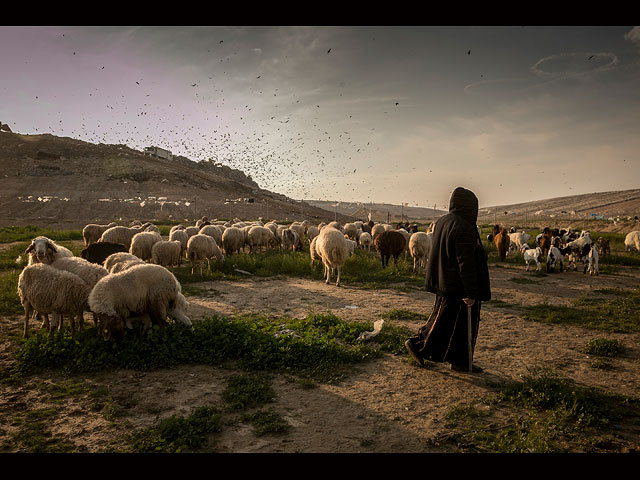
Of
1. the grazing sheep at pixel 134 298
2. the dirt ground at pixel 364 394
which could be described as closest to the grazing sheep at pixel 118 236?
the dirt ground at pixel 364 394

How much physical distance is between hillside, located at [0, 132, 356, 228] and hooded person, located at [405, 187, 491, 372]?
36969mm

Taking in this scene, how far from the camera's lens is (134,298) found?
5891 mm

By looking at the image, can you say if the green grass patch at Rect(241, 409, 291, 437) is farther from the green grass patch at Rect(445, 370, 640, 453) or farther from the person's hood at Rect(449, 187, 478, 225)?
the person's hood at Rect(449, 187, 478, 225)

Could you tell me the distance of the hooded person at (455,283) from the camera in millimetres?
4855

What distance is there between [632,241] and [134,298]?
81.1 ft

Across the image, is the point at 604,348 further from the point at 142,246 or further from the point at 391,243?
the point at 142,246

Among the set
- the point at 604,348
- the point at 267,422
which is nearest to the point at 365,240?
the point at 604,348

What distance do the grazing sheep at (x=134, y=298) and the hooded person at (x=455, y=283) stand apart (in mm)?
4260

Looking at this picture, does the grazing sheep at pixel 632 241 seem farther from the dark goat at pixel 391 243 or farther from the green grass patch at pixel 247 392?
the green grass patch at pixel 247 392

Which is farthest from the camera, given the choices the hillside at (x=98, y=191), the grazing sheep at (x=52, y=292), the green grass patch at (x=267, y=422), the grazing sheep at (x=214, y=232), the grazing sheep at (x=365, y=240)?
the hillside at (x=98, y=191)

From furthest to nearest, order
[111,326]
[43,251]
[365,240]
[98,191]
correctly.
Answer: [98,191], [365,240], [43,251], [111,326]
